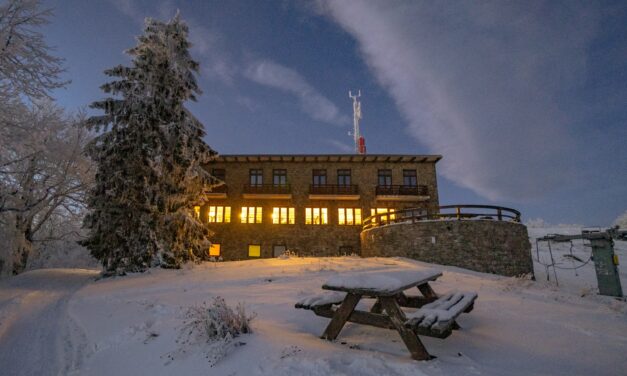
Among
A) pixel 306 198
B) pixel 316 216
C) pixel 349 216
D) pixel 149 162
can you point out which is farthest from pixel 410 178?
pixel 149 162

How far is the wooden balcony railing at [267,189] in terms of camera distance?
28016 mm

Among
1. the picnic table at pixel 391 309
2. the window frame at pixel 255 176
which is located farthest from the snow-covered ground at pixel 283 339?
the window frame at pixel 255 176

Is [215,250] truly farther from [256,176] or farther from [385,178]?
[385,178]

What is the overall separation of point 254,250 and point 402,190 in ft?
45.5

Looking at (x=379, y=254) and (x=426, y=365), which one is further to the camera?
(x=379, y=254)

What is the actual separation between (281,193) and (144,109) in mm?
14583

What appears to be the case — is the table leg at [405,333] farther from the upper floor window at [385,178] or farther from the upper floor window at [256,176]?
the upper floor window at [256,176]

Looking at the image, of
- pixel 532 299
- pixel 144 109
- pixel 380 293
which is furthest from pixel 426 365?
pixel 144 109

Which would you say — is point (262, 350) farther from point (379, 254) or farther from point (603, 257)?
point (379, 254)

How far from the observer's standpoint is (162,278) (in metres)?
12.0

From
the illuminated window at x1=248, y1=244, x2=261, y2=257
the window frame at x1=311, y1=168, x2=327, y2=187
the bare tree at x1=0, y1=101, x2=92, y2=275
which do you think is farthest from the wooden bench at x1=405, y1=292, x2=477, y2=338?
the window frame at x1=311, y1=168, x2=327, y2=187

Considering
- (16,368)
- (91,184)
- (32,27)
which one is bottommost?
(16,368)

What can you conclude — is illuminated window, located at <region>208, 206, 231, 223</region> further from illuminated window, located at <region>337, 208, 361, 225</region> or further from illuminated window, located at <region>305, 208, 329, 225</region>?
illuminated window, located at <region>337, 208, 361, 225</region>

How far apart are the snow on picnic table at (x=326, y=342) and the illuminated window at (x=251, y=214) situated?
1868 centimetres
